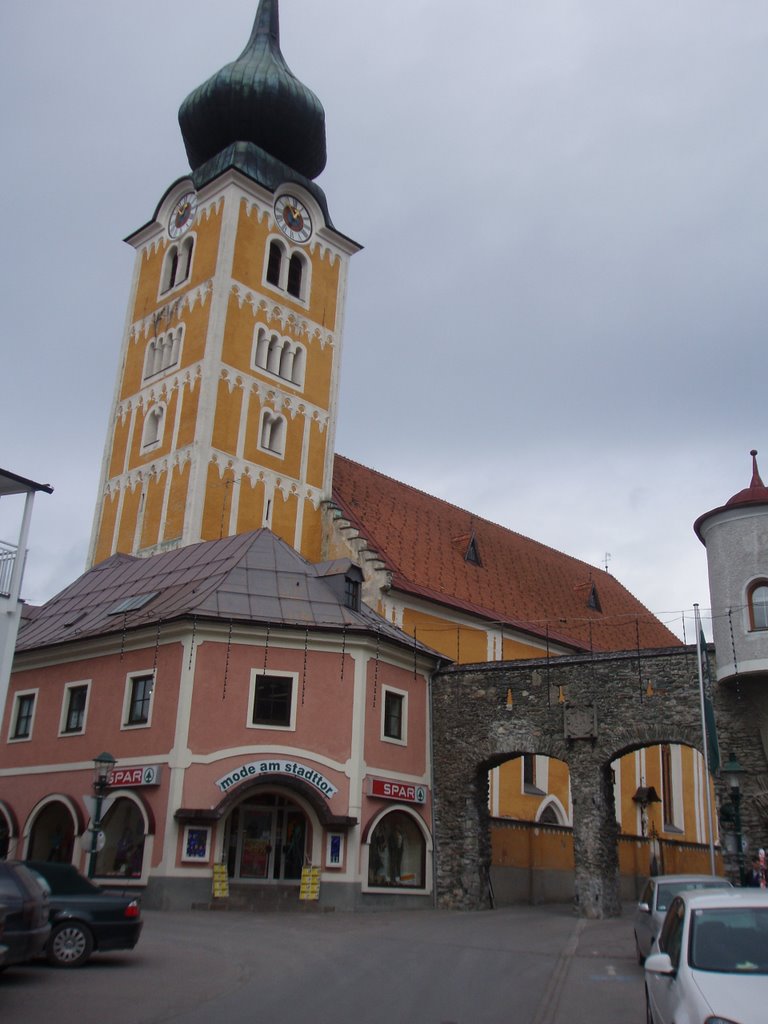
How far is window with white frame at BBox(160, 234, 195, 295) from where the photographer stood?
39.5 metres

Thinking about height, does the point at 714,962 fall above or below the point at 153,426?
below

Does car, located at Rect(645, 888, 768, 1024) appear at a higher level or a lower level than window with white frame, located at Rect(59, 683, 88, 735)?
lower

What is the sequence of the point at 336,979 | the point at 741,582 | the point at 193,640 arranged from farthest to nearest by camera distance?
the point at 193,640 → the point at 741,582 → the point at 336,979

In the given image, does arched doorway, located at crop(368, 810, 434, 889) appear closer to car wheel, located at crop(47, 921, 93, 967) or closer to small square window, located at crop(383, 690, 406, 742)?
small square window, located at crop(383, 690, 406, 742)

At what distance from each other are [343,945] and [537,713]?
10936mm

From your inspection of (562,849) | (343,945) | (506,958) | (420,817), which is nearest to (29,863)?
(343,945)

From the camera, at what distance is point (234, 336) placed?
3700 centimetres

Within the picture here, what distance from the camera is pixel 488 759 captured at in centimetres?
2703

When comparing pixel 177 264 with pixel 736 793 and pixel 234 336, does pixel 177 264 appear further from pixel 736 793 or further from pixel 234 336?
pixel 736 793

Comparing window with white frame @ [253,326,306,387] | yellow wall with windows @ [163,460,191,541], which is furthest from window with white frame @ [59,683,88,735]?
window with white frame @ [253,326,306,387]

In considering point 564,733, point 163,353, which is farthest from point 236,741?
point 163,353

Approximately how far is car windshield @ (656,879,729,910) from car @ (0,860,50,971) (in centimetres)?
766

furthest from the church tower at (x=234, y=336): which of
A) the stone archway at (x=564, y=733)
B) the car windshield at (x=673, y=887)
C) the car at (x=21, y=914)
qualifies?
the car at (x=21, y=914)

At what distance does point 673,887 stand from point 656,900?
496 millimetres
